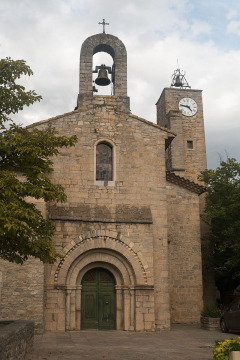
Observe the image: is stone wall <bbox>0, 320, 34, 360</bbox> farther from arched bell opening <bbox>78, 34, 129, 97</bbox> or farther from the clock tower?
the clock tower

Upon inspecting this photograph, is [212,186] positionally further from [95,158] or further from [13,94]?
[13,94]

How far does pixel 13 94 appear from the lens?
27.3 ft

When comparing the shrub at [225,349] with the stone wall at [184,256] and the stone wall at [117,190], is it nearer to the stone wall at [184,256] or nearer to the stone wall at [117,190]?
the stone wall at [117,190]

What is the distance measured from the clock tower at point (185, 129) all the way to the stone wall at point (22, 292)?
45.5 ft

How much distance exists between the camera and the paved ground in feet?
28.0

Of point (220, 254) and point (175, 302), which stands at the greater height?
point (220, 254)

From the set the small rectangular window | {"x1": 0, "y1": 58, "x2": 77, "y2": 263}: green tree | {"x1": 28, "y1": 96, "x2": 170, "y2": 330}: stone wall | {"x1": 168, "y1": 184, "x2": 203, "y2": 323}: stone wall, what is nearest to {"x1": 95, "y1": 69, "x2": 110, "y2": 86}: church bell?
{"x1": 28, "y1": 96, "x2": 170, "y2": 330}: stone wall

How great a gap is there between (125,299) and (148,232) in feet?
7.90

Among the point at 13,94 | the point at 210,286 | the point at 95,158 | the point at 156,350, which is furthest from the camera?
the point at 210,286

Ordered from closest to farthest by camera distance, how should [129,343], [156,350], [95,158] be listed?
[156,350] → [129,343] → [95,158]

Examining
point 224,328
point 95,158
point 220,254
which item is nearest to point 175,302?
point 224,328

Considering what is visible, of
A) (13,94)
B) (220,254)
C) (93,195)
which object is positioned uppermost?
(13,94)

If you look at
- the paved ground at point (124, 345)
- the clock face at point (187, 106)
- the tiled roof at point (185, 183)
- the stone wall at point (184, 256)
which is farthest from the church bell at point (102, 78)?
the clock face at point (187, 106)

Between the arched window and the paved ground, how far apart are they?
5.37m
